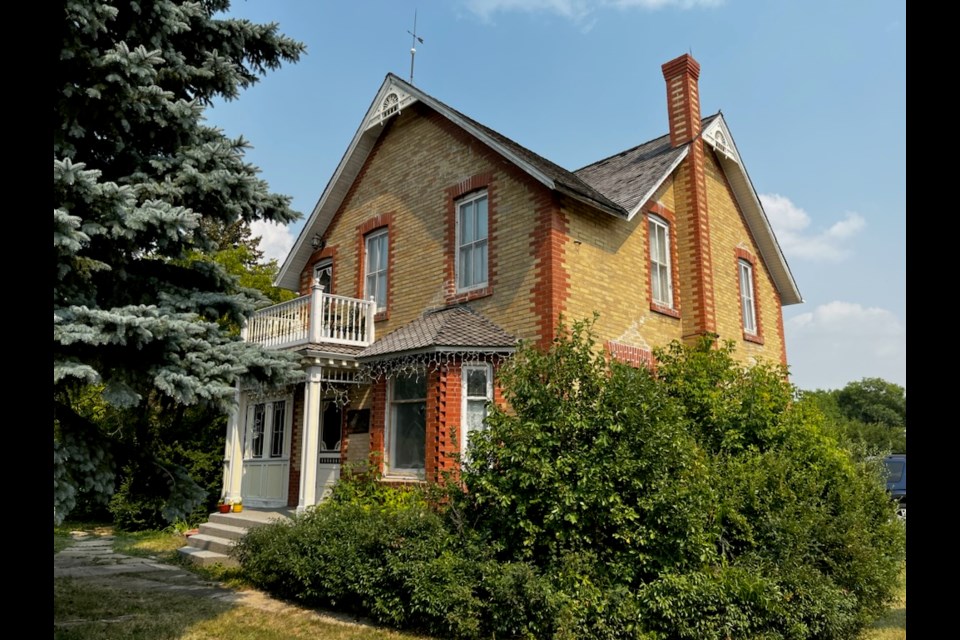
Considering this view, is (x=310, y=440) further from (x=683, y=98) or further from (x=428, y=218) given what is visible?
(x=683, y=98)

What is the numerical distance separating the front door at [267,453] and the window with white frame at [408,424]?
13.8 ft

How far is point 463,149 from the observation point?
45.7 feet

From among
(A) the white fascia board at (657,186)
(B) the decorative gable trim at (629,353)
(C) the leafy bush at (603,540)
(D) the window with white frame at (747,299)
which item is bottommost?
(C) the leafy bush at (603,540)

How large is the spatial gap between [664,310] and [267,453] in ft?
34.3

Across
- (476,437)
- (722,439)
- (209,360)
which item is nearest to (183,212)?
(209,360)

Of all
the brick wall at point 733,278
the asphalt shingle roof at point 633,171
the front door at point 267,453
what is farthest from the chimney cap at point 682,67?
the front door at point 267,453

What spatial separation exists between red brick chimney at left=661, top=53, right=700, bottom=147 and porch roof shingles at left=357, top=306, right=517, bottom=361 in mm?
6843

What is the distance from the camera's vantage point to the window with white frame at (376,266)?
603 inches

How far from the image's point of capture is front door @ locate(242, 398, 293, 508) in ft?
51.3

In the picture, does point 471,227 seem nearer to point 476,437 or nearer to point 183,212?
point 476,437

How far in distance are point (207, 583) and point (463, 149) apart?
31.4 ft

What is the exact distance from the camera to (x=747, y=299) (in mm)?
16609

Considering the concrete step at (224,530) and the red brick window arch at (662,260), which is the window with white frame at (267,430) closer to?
the concrete step at (224,530)

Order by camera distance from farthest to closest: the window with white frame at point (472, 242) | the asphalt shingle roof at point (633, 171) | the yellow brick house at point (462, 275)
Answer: the asphalt shingle roof at point (633, 171) < the window with white frame at point (472, 242) < the yellow brick house at point (462, 275)
